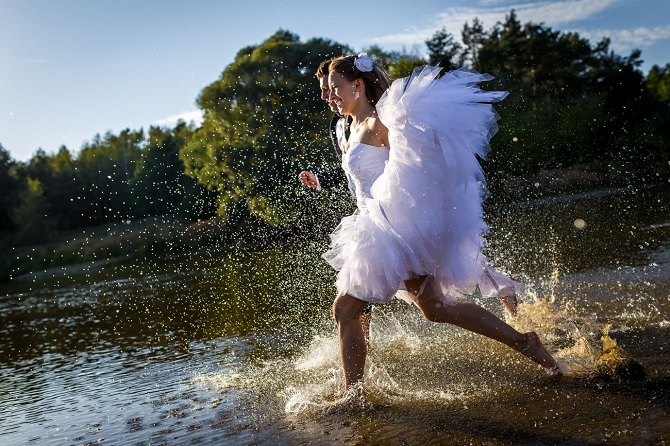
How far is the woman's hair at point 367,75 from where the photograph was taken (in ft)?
16.0

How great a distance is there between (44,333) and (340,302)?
27.9 ft

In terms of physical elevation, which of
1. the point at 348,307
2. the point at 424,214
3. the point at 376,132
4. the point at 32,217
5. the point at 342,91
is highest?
the point at 342,91

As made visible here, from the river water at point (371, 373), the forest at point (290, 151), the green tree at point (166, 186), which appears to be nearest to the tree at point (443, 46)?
the forest at point (290, 151)

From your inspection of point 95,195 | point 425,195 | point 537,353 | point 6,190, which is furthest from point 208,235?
point 95,195

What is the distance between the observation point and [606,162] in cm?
4303

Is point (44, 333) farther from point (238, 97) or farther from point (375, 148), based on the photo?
point (238, 97)

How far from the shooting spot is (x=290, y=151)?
3428cm

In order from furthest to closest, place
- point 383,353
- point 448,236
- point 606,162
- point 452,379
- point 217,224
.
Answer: point 606,162 < point 217,224 < point 383,353 < point 452,379 < point 448,236

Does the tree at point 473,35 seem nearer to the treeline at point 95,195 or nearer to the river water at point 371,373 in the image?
the treeline at point 95,195

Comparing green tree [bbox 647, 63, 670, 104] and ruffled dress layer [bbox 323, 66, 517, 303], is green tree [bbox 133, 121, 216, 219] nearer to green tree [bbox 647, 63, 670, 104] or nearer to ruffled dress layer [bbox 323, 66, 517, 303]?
ruffled dress layer [bbox 323, 66, 517, 303]

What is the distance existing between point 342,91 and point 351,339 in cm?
184

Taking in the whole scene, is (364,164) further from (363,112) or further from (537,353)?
(537,353)

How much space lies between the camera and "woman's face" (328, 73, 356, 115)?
489cm

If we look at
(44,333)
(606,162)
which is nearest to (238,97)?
(606,162)
